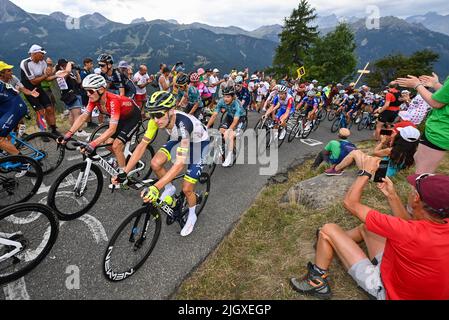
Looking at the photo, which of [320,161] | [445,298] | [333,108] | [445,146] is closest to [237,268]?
[445,298]

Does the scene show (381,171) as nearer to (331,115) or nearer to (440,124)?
(440,124)

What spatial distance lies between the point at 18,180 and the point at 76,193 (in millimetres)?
1842

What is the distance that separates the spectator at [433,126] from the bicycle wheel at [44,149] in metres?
7.49

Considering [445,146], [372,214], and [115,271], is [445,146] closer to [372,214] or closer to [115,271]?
A: [372,214]

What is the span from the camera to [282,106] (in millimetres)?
10273

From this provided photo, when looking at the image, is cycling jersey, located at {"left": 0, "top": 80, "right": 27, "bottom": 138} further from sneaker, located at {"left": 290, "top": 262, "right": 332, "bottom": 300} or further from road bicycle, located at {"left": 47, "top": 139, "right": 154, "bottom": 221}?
sneaker, located at {"left": 290, "top": 262, "right": 332, "bottom": 300}

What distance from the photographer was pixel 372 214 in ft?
8.72

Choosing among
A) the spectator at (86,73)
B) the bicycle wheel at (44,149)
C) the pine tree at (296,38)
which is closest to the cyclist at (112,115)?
the bicycle wheel at (44,149)

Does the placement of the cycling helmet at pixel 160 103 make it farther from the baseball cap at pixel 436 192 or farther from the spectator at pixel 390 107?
the spectator at pixel 390 107

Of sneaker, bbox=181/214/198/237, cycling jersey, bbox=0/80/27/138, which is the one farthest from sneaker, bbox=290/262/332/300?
cycling jersey, bbox=0/80/27/138

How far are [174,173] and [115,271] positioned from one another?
1.76 metres

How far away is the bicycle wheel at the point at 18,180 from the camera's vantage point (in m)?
4.80

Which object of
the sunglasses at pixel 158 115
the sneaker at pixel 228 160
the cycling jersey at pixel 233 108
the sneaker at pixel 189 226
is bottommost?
the sneaker at pixel 228 160

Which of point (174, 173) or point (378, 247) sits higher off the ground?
point (174, 173)
